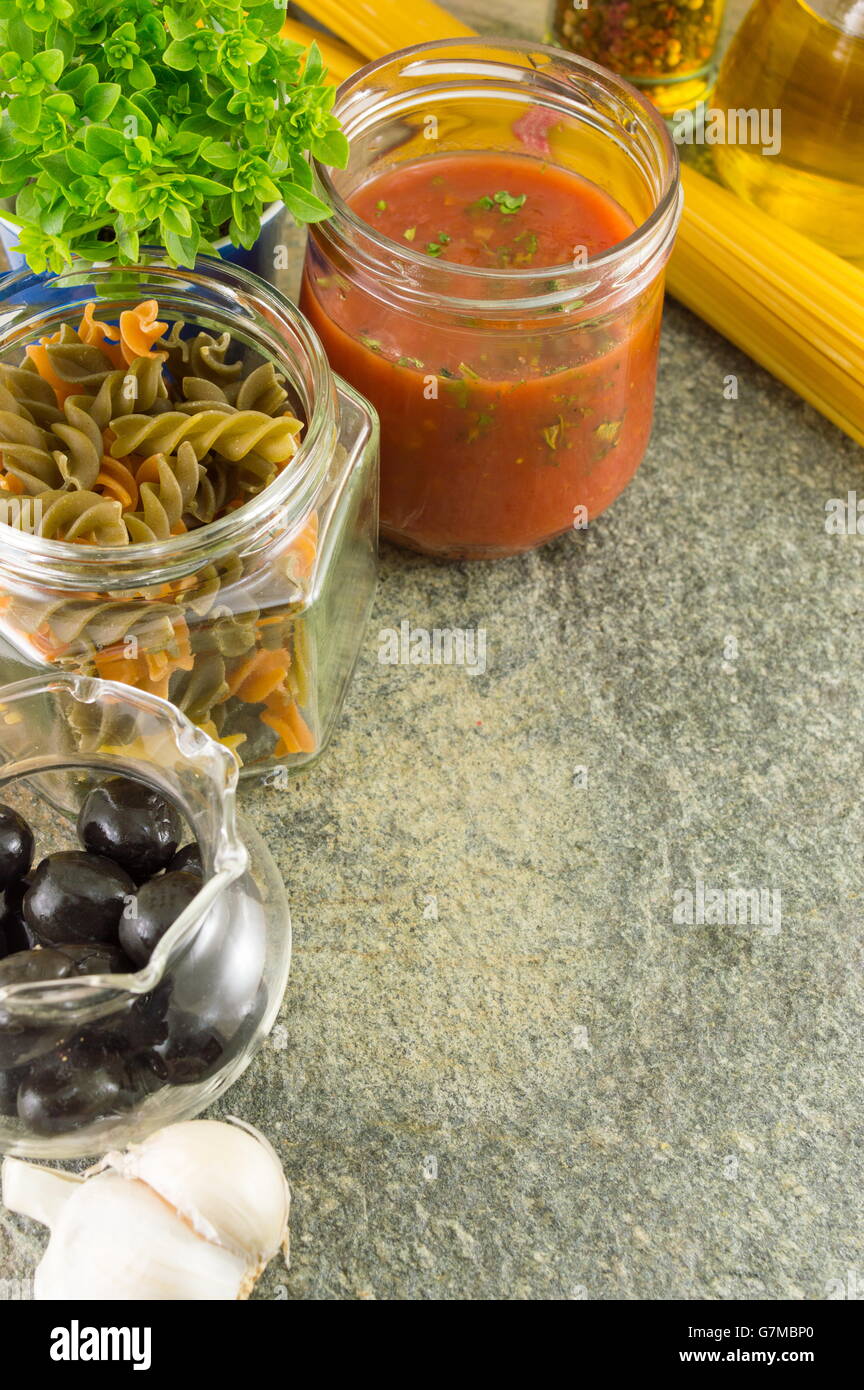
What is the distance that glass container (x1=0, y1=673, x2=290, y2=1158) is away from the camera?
0.78 metres

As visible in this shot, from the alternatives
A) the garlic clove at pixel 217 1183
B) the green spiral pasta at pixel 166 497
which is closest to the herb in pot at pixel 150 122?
the green spiral pasta at pixel 166 497

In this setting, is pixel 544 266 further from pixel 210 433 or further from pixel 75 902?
pixel 75 902

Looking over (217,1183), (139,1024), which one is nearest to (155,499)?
(139,1024)

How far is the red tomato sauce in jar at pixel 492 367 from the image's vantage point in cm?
103

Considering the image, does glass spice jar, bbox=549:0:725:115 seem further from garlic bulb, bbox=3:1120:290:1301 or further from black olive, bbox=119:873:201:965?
garlic bulb, bbox=3:1120:290:1301

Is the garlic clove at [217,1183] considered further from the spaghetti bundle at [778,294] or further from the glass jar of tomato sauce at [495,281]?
the spaghetti bundle at [778,294]

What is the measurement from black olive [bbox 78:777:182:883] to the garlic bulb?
18cm

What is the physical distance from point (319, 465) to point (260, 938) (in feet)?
1.09

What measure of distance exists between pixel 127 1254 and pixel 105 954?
0.18 meters

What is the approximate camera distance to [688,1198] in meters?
0.94

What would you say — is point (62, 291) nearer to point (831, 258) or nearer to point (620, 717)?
point (620, 717)

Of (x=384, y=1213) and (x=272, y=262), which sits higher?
(x=272, y=262)

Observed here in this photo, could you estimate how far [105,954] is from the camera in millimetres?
828
